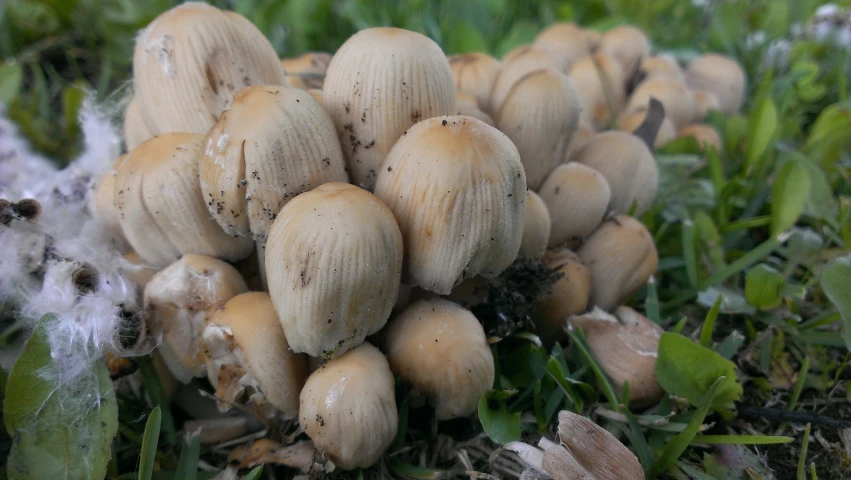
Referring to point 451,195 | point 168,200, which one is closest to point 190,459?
point 168,200

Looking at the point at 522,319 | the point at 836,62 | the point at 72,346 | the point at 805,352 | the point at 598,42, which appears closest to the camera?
the point at 72,346

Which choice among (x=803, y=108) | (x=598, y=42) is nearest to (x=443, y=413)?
(x=598, y=42)

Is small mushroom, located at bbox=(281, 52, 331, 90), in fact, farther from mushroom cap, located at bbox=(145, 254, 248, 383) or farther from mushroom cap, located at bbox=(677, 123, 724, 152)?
mushroom cap, located at bbox=(677, 123, 724, 152)

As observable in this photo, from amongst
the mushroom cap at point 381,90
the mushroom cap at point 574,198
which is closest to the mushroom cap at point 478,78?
the mushroom cap at point 574,198

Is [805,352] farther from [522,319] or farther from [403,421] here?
[403,421]

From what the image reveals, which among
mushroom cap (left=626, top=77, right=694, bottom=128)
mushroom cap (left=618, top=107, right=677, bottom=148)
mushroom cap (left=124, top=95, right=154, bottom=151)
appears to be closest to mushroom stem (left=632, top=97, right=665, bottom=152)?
mushroom cap (left=618, top=107, right=677, bottom=148)

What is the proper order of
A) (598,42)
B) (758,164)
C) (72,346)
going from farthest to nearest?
(598,42) < (758,164) < (72,346)

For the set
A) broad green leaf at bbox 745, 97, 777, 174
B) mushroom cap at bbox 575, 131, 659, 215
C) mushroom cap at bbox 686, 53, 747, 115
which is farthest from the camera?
mushroom cap at bbox 686, 53, 747, 115

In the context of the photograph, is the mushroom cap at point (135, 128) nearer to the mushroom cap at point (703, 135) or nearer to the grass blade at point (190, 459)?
the grass blade at point (190, 459)
